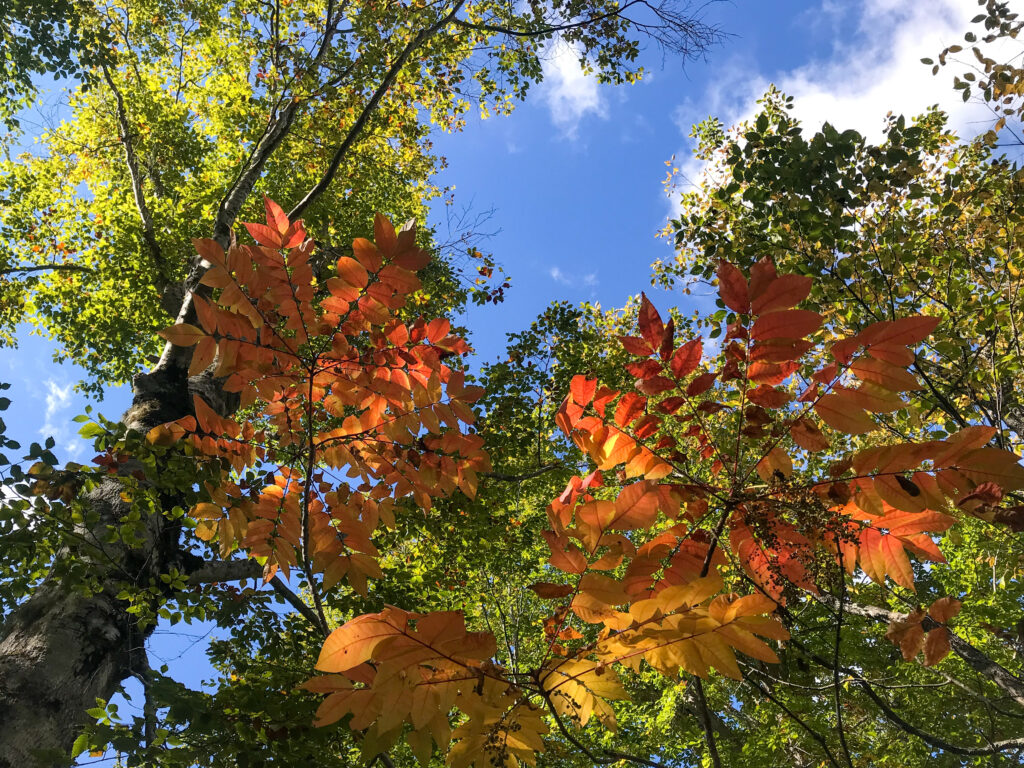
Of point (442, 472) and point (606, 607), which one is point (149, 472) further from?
point (606, 607)

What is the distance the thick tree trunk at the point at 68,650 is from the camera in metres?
1.84

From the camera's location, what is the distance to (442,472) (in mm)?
1855

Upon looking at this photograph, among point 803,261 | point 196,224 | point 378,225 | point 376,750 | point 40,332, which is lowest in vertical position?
point 376,750

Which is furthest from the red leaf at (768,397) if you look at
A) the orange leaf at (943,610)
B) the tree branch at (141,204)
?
the tree branch at (141,204)

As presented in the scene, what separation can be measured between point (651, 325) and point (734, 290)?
0.60 feet

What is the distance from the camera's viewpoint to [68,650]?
2.10 meters

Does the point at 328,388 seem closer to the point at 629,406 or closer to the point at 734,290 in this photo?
the point at 629,406

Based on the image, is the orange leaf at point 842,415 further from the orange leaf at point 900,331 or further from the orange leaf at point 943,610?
the orange leaf at point 943,610

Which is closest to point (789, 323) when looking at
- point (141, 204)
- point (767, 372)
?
point (767, 372)

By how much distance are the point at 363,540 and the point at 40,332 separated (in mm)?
10352

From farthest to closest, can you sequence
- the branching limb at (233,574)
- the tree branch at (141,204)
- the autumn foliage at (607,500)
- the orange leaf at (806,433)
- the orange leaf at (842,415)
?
the tree branch at (141,204) → the branching limb at (233,574) → the orange leaf at (806,433) → the orange leaf at (842,415) → the autumn foliage at (607,500)

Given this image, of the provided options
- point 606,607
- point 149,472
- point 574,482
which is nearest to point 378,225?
point 574,482

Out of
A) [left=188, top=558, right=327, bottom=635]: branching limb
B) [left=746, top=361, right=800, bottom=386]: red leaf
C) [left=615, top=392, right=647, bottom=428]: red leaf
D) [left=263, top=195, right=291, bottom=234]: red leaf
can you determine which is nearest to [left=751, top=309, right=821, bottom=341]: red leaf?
[left=746, top=361, right=800, bottom=386]: red leaf

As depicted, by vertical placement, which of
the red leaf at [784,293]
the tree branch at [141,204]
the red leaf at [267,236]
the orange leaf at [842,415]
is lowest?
the orange leaf at [842,415]
